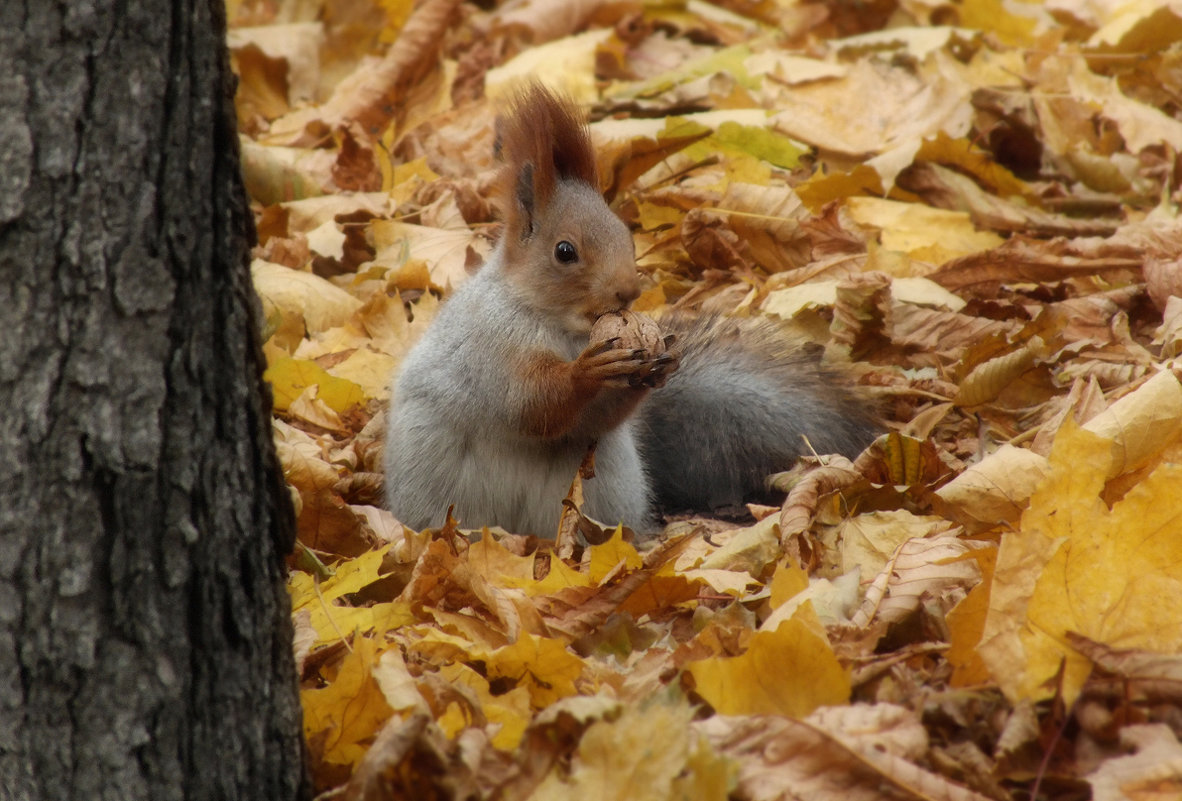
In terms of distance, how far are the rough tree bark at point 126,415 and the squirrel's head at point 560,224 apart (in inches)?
41.6

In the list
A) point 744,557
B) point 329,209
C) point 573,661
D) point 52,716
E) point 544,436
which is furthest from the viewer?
point 329,209

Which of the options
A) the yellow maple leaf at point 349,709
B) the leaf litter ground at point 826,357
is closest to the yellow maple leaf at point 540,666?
the leaf litter ground at point 826,357

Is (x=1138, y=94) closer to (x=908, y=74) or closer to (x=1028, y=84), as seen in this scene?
(x=1028, y=84)

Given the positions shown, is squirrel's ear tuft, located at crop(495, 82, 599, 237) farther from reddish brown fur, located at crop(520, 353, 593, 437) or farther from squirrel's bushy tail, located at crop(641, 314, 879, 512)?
squirrel's bushy tail, located at crop(641, 314, 879, 512)

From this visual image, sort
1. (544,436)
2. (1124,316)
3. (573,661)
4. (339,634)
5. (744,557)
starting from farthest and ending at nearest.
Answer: (1124,316) → (544,436) → (744,557) → (339,634) → (573,661)

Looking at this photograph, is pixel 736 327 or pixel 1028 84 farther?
pixel 1028 84

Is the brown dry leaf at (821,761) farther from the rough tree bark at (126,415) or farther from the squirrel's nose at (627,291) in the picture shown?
the squirrel's nose at (627,291)

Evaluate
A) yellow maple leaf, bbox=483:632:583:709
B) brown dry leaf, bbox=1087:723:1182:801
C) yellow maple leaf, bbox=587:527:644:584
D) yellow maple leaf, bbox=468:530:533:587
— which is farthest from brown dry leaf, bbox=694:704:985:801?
yellow maple leaf, bbox=468:530:533:587

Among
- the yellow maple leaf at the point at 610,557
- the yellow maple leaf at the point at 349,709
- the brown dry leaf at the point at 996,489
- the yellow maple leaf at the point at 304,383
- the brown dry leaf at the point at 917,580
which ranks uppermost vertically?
the brown dry leaf at the point at 996,489

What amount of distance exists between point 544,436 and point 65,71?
1338 mm

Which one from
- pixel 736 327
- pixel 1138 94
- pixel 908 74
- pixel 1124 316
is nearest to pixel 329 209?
pixel 736 327

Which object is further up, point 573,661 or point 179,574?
point 179,574

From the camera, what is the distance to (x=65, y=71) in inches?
42.3

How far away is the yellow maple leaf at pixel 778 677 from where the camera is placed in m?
1.35
